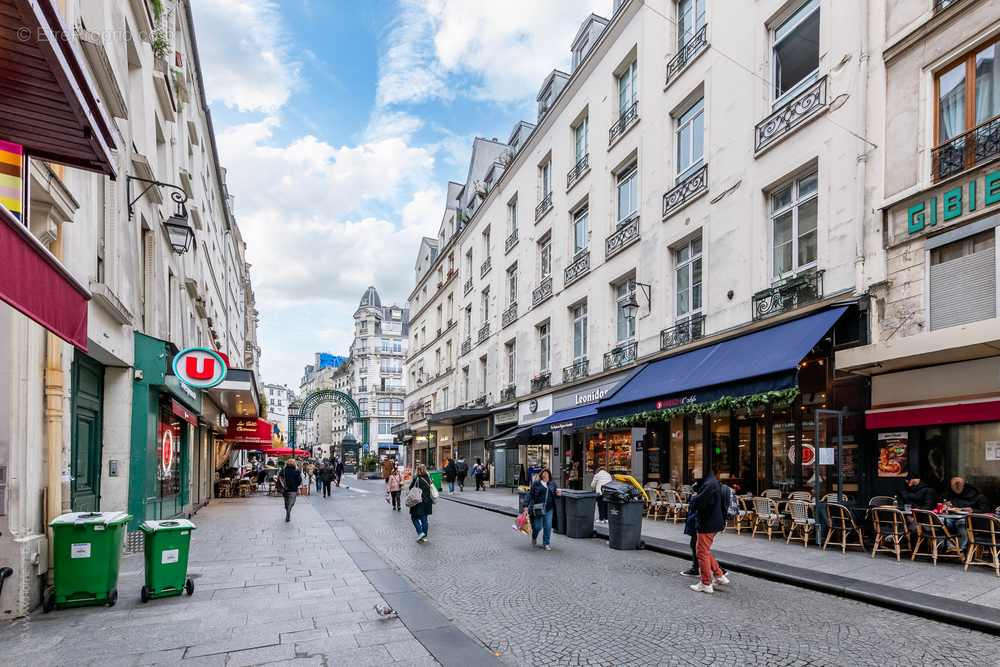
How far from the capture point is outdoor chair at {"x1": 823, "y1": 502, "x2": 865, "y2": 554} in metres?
9.77

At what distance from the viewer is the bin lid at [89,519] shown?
20.4 ft

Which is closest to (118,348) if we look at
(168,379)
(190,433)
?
(168,379)

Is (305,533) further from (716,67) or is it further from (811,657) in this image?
(716,67)

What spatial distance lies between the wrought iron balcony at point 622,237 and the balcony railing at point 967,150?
8.37 metres

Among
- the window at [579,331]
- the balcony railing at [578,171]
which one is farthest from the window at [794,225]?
the balcony railing at [578,171]

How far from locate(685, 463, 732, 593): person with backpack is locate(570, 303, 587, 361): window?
12.7 meters

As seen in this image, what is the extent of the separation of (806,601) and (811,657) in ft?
6.94

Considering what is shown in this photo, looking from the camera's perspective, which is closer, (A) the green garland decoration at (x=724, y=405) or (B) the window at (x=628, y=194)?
(A) the green garland decoration at (x=724, y=405)

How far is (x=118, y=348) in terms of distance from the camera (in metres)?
9.16

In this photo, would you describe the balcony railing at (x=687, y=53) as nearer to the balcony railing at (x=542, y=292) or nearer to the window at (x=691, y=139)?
the window at (x=691, y=139)

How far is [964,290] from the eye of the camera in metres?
9.09

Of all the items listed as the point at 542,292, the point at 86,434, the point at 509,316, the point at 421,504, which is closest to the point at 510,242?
the point at 509,316

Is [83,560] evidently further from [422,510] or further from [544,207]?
[544,207]

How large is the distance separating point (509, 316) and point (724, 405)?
54.8 ft
